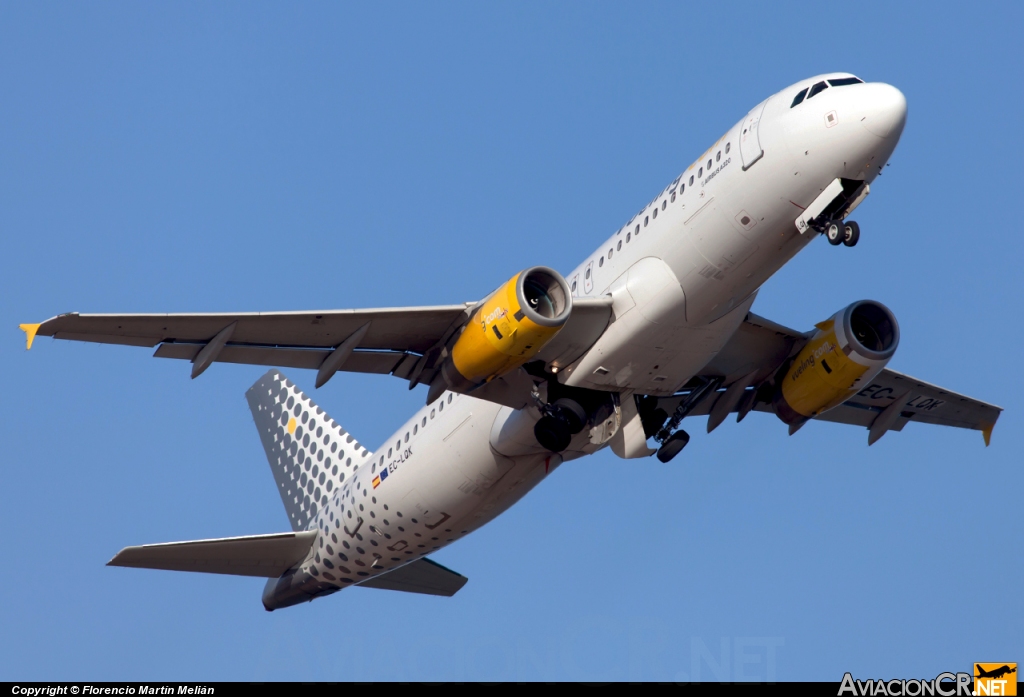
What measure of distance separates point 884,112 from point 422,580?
16.6m

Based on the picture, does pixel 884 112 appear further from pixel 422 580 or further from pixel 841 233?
pixel 422 580

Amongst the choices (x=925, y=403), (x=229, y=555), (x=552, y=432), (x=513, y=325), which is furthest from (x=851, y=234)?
→ (x=229, y=555)

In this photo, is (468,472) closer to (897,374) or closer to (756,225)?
(756,225)

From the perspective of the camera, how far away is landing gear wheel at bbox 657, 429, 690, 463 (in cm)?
2559

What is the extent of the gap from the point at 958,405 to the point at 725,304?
10.7 metres

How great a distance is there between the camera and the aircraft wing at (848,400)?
26.9 metres

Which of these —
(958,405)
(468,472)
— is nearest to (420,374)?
(468,472)

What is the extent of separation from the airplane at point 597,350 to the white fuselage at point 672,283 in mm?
36

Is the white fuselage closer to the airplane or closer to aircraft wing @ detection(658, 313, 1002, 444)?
the airplane

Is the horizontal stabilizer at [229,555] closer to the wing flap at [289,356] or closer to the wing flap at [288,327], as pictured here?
the wing flap at [289,356]

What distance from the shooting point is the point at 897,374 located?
29.6 meters

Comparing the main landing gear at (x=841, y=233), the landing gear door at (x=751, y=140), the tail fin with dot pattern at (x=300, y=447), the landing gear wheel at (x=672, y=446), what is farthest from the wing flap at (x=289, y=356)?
the main landing gear at (x=841, y=233)

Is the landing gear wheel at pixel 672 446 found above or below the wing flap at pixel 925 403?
below

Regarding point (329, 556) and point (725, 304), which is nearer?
point (725, 304)
